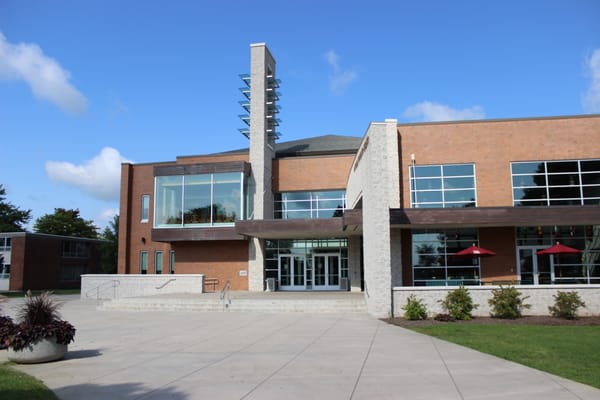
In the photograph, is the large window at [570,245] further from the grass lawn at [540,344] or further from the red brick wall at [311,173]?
the red brick wall at [311,173]

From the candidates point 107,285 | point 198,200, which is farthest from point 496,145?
point 107,285

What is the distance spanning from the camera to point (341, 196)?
32.7m

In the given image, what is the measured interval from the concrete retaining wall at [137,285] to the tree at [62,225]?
142 feet

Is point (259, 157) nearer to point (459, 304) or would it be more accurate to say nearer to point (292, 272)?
point (292, 272)

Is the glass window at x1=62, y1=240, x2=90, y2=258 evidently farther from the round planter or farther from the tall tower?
the round planter

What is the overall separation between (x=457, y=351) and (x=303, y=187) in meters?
22.9

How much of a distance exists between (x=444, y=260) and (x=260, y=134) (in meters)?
14.4

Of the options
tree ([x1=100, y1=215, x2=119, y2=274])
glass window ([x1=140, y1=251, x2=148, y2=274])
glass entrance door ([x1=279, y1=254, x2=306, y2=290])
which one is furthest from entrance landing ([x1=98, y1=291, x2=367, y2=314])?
tree ([x1=100, y1=215, x2=119, y2=274])

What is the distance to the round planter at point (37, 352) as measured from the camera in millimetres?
9992

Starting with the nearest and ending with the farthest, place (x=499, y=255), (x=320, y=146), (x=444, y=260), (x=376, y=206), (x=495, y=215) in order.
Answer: (x=376, y=206), (x=495, y=215), (x=499, y=255), (x=444, y=260), (x=320, y=146)

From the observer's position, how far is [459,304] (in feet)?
55.3

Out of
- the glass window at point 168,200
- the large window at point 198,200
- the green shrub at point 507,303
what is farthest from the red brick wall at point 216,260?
the green shrub at point 507,303

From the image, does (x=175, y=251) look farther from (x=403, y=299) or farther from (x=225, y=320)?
(x=403, y=299)

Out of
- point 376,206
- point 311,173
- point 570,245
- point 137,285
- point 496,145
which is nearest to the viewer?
point 376,206
